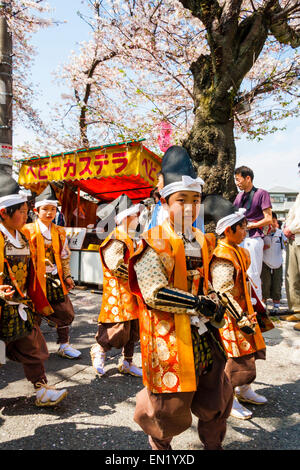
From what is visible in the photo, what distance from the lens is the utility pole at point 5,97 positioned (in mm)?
5656

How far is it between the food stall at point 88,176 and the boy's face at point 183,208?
231 inches

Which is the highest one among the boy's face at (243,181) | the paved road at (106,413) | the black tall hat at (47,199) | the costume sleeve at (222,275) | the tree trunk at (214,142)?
the tree trunk at (214,142)

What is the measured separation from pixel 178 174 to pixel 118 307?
202 centimetres

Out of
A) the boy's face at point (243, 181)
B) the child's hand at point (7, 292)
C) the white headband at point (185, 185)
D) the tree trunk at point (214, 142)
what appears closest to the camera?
the white headband at point (185, 185)

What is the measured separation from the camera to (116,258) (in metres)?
3.47

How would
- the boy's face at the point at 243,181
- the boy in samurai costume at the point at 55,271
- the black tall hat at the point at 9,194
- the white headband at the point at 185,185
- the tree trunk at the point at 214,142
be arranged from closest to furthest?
1. the white headband at the point at 185,185
2. the black tall hat at the point at 9,194
3. the boy in samurai costume at the point at 55,271
4. the boy's face at the point at 243,181
5. the tree trunk at the point at 214,142

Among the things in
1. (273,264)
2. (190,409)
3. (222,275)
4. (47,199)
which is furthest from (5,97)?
(273,264)

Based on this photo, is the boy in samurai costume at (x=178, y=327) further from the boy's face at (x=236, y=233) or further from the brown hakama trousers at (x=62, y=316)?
the brown hakama trousers at (x=62, y=316)

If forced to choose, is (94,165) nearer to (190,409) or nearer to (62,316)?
(62,316)

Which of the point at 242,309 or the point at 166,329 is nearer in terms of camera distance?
the point at 166,329

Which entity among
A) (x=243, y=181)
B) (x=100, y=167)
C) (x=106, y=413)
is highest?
(x=100, y=167)

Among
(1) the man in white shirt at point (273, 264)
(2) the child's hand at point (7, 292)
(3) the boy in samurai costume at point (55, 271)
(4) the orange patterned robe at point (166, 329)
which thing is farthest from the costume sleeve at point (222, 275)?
(1) the man in white shirt at point (273, 264)

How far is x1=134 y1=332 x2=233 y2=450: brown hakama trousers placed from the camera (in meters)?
1.72
